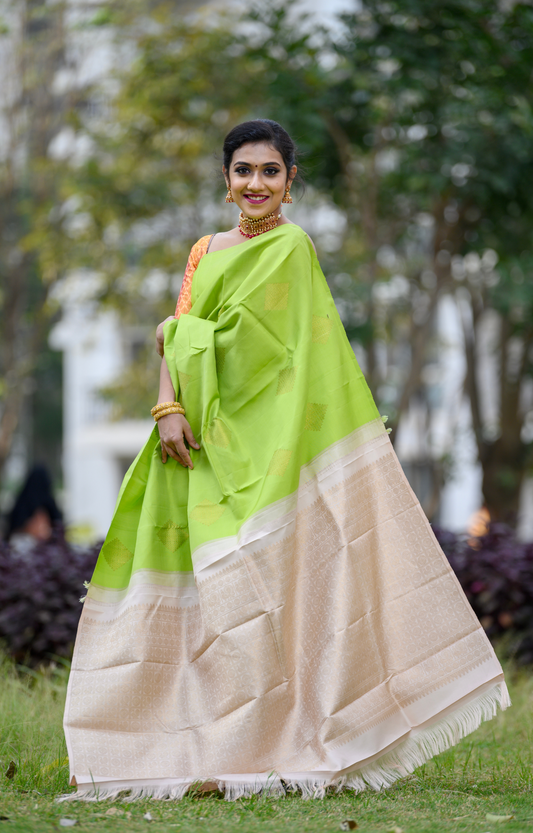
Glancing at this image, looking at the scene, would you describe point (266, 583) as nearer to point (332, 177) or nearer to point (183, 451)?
point (183, 451)

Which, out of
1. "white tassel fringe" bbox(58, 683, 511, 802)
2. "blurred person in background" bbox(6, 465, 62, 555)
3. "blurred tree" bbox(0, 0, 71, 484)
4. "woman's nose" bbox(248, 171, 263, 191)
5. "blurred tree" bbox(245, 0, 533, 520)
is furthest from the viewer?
"blurred tree" bbox(0, 0, 71, 484)

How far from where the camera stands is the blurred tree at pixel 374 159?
623cm

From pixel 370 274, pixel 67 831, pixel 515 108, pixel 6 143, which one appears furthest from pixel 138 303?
pixel 67 831

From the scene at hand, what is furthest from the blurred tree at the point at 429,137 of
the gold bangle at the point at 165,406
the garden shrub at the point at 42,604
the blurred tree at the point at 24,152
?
the blurred tree at the point at 24,152

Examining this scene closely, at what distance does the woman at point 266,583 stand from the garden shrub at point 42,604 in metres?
1.91

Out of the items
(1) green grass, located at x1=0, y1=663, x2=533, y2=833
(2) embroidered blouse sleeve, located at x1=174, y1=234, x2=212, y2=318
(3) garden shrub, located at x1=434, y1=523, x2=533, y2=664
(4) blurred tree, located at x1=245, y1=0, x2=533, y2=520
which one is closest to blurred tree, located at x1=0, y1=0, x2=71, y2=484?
(4) blurred tree, located at x1=245, y1=0, x2=533, y2=520

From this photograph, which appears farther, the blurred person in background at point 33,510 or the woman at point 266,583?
the blurred person in background at point 33,510

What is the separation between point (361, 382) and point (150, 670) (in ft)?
3.62

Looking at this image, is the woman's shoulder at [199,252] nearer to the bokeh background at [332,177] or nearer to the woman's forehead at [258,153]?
the woman's forehead at [258,153]

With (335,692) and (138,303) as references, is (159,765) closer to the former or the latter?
(335,692)

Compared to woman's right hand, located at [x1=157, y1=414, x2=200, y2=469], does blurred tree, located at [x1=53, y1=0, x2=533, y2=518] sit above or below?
above

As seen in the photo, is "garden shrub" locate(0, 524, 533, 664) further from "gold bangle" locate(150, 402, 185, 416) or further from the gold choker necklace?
the gold choker necklace

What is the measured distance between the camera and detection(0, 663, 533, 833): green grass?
7.63ft

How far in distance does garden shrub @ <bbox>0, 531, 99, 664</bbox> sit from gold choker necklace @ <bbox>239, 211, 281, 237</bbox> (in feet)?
7.67
